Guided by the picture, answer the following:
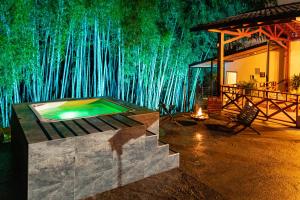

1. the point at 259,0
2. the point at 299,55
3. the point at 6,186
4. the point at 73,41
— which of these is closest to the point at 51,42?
the point at 73,41

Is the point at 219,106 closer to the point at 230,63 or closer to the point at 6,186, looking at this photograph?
the point at 230,63

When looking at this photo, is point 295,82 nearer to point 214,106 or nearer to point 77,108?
point 214,106

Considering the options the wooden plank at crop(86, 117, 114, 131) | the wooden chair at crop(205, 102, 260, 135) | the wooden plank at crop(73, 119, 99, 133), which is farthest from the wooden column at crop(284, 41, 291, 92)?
the wooden plank at crop(73, 119, 99, 133)

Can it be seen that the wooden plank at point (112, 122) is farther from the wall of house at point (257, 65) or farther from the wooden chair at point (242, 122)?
the wall of house at point (257, 65)

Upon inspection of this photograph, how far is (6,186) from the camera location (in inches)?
108

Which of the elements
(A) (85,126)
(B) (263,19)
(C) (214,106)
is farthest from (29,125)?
(B) (263,19)

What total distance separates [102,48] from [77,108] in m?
3.06

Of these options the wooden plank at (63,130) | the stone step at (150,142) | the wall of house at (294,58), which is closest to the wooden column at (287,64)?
the wall of house at (294,58)

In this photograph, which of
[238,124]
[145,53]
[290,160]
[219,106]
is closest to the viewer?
[290,160]

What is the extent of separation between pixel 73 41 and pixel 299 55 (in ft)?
25.6

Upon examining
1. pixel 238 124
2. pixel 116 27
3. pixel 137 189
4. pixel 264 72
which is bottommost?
pixel 137 189

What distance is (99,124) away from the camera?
9.60 feet

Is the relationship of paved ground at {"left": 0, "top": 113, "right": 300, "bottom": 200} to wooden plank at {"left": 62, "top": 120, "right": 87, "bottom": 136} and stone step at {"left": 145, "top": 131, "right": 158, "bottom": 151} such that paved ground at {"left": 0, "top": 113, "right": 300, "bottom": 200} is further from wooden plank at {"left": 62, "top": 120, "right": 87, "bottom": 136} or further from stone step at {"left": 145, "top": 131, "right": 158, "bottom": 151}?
wooden plank at {"left": 62, "top": 120, "right": 87, "bottom": 136}

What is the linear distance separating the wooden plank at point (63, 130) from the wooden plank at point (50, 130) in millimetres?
55
